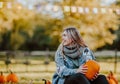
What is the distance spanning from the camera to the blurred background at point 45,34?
572 inches

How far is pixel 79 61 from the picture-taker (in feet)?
16.1

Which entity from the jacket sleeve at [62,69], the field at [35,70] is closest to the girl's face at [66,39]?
the jacket sleeve at [62,69]

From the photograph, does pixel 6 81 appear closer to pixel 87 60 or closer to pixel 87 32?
pixel 87 60

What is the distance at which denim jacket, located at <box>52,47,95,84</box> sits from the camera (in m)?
4.75

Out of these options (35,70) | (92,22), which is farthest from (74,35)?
(92,22)

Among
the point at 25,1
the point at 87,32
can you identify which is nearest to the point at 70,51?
the point at 25,1

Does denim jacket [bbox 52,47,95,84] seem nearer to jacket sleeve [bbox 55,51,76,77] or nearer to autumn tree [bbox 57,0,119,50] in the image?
jacket sleeve [bbox 55,51,76,77]

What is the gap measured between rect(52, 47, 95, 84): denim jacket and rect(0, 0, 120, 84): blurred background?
4686 millimetres

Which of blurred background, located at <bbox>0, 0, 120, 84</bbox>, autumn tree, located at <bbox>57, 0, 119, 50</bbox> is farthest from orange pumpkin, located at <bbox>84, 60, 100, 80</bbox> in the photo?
autumn tree, located at <bbox>57, 0, 119, 50</bbox>

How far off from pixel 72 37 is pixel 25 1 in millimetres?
11209

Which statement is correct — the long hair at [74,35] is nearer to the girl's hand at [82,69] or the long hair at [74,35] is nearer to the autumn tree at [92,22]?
the girl's hand at [82,69]

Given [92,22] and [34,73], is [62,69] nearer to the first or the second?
[34,73]

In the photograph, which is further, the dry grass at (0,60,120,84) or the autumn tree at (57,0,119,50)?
the autumn tree at (57,0,119,50)

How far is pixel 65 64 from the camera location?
4863 mm
